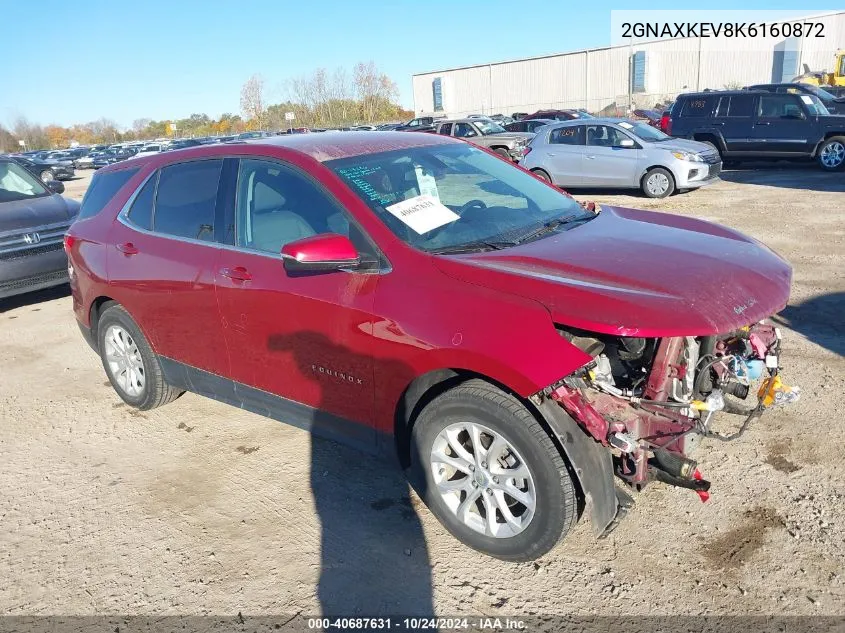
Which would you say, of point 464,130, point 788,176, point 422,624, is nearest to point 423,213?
point 422,624

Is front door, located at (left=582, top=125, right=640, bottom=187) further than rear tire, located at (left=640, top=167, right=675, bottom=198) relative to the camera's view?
Yes

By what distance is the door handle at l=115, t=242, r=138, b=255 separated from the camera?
14.2ft

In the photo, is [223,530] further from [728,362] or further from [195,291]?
[728,362]

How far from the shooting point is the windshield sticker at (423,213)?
A: 3249mm

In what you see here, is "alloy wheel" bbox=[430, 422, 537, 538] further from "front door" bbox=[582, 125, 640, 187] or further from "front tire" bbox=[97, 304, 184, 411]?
"front door" bbox=[582, 125, 640, 187]

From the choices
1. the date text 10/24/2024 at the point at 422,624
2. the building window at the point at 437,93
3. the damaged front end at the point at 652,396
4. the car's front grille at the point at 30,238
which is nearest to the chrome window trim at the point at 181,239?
the damaged front end at the point at 652,396

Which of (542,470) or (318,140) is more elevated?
(318,140)

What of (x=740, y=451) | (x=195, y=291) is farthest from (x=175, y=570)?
(x=740, y=451)

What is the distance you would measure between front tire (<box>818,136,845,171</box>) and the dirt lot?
1231 centimetres

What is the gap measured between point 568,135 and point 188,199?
37.3ft

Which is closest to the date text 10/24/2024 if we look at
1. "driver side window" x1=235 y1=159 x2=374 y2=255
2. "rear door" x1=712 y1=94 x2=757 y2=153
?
"driver side window" x1=235 y1=159 x2=374 y2=255

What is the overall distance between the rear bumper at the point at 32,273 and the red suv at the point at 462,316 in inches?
159

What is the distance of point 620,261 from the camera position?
295cm

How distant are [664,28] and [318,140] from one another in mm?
46865
